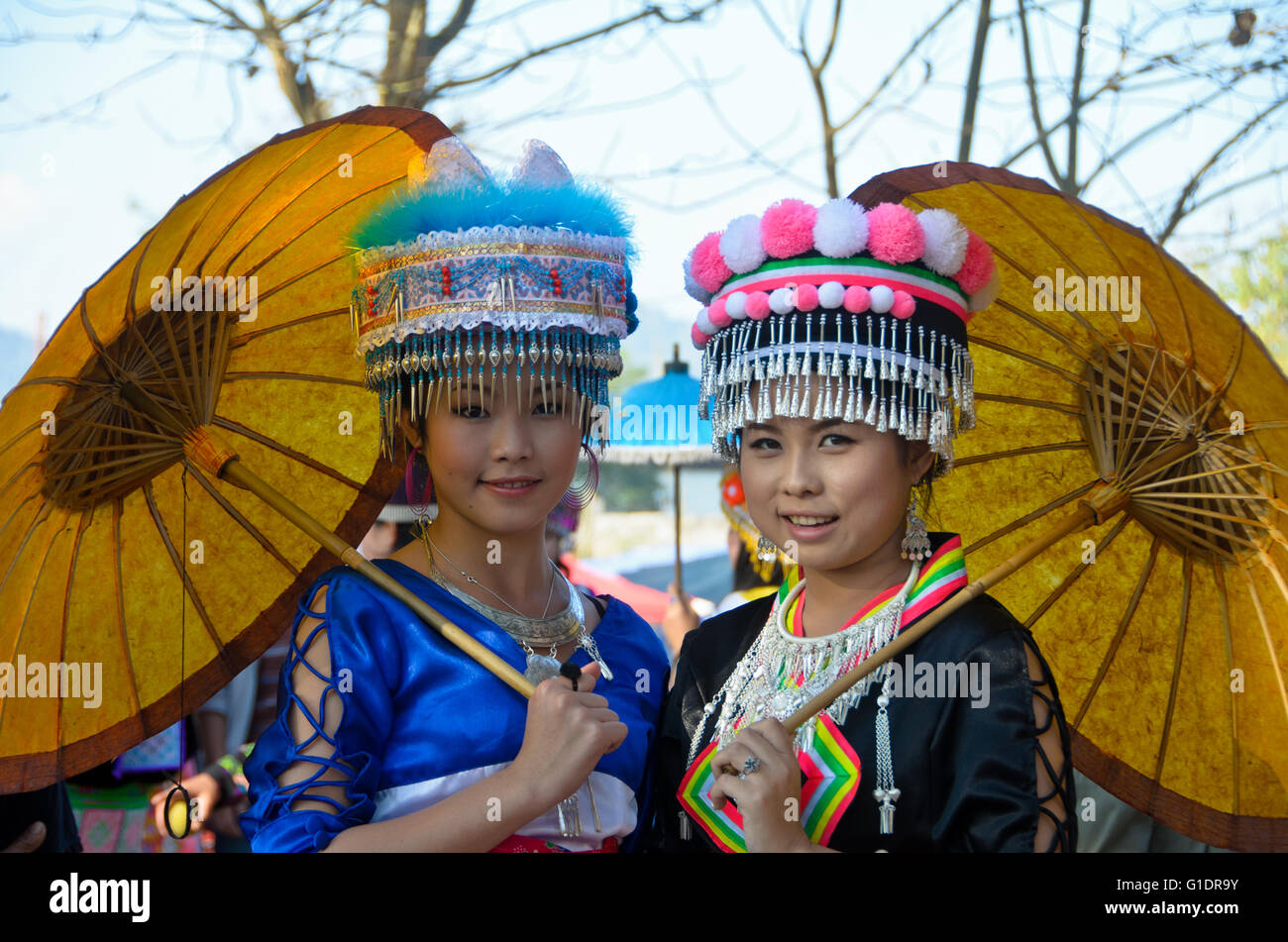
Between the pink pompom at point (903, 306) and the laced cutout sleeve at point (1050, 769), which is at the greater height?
the pink pompom at point (903, 306)

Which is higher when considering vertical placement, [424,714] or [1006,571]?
[1006,571]

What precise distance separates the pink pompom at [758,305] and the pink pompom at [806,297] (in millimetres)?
63

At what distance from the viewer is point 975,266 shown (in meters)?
2.13

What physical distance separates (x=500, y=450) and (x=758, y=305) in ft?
1.85

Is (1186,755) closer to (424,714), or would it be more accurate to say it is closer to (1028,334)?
(1028,334)

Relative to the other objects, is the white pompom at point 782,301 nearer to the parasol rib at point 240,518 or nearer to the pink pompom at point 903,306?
the pink pompom at point 903,306

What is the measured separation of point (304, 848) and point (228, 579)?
832mm

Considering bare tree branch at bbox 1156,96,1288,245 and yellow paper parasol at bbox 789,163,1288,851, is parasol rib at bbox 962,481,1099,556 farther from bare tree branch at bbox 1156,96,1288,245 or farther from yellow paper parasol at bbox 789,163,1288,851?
bare tree branch at bbox 1156,96,1288,245

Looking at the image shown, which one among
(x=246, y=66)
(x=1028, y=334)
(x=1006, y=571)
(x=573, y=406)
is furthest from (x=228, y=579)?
(x=246, y=66)

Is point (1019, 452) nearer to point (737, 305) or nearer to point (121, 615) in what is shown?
point (737, 305)

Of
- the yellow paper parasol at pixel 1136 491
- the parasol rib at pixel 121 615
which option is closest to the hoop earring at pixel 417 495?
the parasol rib at pixel 121 615

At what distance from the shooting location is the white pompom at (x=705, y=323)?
219 cm

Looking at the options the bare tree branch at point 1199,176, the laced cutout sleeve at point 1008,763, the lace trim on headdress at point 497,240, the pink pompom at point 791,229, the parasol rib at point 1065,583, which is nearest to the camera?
the laced cutout sleeve at point 1008,763

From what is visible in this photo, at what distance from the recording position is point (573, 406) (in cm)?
226
